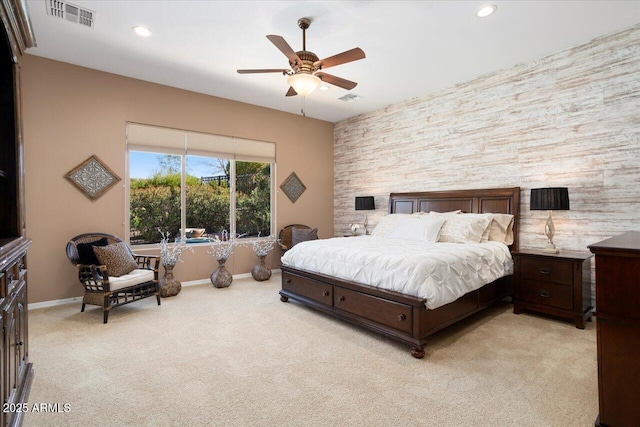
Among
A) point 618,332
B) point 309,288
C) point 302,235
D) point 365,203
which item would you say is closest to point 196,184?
point 302,235

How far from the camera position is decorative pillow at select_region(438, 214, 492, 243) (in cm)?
406

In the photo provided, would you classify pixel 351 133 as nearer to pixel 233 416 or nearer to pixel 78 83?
pixel 78 83

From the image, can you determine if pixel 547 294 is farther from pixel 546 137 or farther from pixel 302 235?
pixel 302 235

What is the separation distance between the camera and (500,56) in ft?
13.2

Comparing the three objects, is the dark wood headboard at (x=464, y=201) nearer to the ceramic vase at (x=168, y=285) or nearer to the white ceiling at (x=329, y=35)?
the white ceiling at (x=329, y=35)

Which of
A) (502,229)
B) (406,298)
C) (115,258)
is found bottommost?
(406,298)

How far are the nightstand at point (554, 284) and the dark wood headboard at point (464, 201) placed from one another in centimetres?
64

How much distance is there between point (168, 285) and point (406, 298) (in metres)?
3.36

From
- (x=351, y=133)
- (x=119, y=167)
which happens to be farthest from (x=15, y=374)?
(x=351, y=133)

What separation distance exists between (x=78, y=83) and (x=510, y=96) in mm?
5791

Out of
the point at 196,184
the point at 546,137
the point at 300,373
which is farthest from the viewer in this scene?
the point at 196,184

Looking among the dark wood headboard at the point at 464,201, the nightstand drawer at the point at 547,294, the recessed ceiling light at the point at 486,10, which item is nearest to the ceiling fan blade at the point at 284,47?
the recessed ceiling light at the point at 486,10

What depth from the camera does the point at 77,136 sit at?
4230 millimetres

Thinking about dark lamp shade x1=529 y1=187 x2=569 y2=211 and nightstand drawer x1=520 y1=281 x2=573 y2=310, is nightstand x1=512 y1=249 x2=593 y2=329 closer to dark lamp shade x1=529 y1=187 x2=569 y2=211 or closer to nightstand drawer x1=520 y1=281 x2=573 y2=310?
nightstand drawer x1=520 y1=281 x2=573 y2=310
